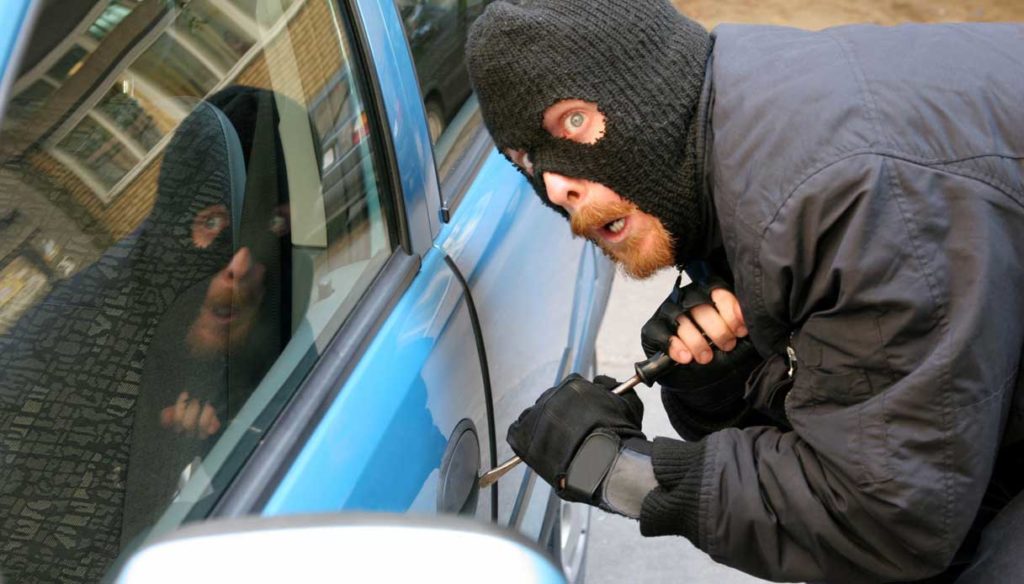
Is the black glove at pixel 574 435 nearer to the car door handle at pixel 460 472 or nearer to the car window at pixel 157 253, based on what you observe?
the car door handle at pixel 460 472

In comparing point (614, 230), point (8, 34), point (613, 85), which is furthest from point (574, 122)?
point (8, 34)

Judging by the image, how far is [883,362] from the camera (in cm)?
138

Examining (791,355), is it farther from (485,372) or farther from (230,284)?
(230,284)

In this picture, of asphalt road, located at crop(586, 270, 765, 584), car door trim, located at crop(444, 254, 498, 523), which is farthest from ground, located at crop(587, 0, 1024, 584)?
car door trim, located at crop(444, 254, 498, 523)

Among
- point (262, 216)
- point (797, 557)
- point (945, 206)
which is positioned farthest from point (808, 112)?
point (262, 216)

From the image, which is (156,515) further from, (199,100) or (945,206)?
(945,206)

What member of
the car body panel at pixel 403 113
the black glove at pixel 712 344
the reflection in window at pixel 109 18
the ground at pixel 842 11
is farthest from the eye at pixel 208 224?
the ground at pixel 842 11

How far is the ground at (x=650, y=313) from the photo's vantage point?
309 cm

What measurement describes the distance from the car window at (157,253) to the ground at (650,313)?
5.56ft

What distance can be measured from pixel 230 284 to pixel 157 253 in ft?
0.37

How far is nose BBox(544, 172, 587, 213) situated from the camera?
5.50 feet

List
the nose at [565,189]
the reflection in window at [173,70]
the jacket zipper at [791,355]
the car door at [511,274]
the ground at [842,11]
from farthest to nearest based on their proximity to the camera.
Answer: the ground at [842,11]
the car door at [511,274]
the nose at [565,189]
the jacket zipper at [791,355]
the reflection in window at [173,70]

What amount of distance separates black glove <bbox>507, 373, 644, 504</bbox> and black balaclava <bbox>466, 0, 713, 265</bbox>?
1.03 feet

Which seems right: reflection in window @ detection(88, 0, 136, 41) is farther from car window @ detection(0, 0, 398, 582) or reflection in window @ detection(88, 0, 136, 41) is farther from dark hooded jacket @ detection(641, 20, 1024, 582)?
dark hooded jacket @ detection(641, 20, 1024, 582)
